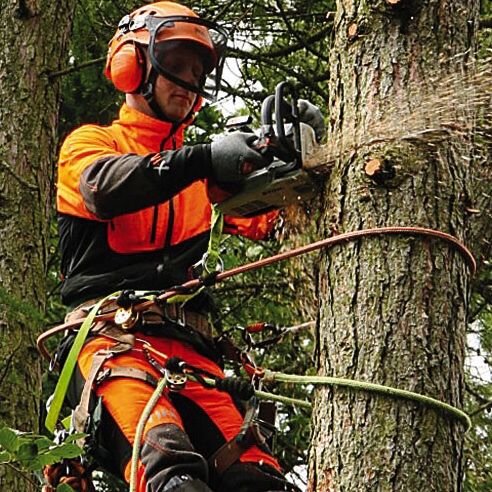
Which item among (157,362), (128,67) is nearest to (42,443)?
(157,362)

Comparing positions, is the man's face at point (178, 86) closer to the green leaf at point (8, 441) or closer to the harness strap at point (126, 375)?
the harness strap at point (126, 375)

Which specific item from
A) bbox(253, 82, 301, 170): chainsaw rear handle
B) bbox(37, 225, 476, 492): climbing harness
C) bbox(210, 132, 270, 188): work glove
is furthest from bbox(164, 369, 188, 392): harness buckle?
bbox(253, 82, 301, 170): chainsaw rear handle

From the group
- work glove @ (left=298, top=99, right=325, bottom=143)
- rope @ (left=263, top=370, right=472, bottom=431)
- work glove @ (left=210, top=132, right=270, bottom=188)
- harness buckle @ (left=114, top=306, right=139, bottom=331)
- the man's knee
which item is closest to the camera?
rope @ (left=263, top=370, right=472, bottom=431)

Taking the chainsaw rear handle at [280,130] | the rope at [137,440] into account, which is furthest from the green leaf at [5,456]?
the chainsaw rear handle at [280,130]

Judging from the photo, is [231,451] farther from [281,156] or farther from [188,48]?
[188,48]

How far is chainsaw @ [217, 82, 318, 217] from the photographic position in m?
3.11

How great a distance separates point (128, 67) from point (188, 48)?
0.22 m

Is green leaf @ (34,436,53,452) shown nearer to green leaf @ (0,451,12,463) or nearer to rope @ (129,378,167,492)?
green leaf @ (0,451,12,463)

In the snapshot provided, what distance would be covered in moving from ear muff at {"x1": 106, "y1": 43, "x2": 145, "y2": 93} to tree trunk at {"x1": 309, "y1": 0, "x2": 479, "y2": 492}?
1.10 m

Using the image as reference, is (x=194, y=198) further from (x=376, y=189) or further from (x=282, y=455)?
(x=282, y=455)

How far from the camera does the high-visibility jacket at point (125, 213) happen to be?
3504 millimetres

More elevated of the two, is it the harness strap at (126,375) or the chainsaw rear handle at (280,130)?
the chainsaw rear handle at (280,130)

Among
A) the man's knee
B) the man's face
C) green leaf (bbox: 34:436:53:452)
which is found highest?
the man's face

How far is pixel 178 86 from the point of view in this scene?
12.9 feet
